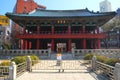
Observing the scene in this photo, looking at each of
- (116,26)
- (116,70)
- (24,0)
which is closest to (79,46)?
(116,26)

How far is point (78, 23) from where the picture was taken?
38.5 meters

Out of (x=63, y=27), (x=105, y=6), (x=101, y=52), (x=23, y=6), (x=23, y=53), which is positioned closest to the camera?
(x=101, y=52)

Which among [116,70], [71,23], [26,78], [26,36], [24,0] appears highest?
[24,0]

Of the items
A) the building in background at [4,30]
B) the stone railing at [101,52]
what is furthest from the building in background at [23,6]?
the stone railing at [101,52]

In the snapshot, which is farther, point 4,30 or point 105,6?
point 105,6

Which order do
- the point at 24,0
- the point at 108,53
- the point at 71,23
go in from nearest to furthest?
the point at 108,53, the point at 71,23, the point at 24,0

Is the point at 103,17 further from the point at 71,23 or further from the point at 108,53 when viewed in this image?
the point at 108,53

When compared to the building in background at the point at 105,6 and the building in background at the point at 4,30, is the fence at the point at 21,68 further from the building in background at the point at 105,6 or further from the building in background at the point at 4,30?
the building in background at the point at 105,6

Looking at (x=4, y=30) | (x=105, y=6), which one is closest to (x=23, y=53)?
(x=4, y=30)

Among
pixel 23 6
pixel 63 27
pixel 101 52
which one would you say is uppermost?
pixel 23 6

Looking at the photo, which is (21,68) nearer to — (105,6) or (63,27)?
(63,27)

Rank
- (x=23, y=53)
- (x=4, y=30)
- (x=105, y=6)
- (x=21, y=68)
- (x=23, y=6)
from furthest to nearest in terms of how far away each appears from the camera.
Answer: (x=105, y=6) < (x=23, y=6) < (x=4, y=30) < (x=23, y=53) < (x=21, y=68)

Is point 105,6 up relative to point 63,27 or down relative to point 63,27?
up

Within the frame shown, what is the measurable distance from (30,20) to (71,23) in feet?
28.7
